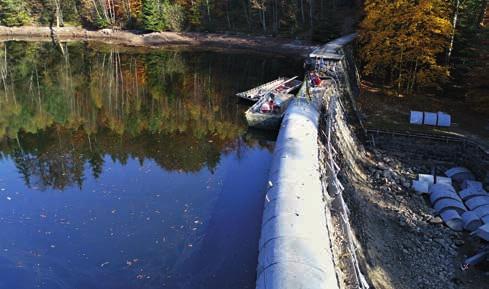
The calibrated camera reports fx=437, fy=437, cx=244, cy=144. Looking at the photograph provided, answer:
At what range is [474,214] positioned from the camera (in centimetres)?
2775

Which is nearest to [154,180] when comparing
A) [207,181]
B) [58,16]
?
[207,181]

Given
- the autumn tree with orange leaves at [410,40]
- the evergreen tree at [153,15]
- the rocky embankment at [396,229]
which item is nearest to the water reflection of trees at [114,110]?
the rocky embankment at [396,229]

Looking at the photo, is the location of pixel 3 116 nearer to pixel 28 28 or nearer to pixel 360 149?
pixel 360 149

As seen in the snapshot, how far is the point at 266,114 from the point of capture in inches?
1666

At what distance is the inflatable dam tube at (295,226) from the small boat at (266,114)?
1186 cm

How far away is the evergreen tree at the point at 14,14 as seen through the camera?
310 ft

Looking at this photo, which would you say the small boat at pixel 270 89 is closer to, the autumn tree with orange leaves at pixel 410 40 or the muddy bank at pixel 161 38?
the autumn tree with orange leaves at pixel 410 40

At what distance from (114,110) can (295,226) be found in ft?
113

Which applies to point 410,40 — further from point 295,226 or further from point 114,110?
point 114,110

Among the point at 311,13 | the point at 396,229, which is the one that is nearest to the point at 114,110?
the point at 396,229

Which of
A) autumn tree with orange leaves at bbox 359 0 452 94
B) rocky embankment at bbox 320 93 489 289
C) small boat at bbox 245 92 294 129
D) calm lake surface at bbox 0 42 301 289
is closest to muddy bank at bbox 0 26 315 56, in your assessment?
calm lake surface at bbox 0 42 301 289

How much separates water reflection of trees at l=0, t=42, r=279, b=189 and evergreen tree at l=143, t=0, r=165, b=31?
14373 millimetres

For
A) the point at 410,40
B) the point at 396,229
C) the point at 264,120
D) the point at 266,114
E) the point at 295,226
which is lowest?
the point at 396,229

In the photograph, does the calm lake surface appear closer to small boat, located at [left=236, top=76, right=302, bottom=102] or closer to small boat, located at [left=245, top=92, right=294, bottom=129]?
small boat, located at [left=245, top=92, right=294, bottom=129]
